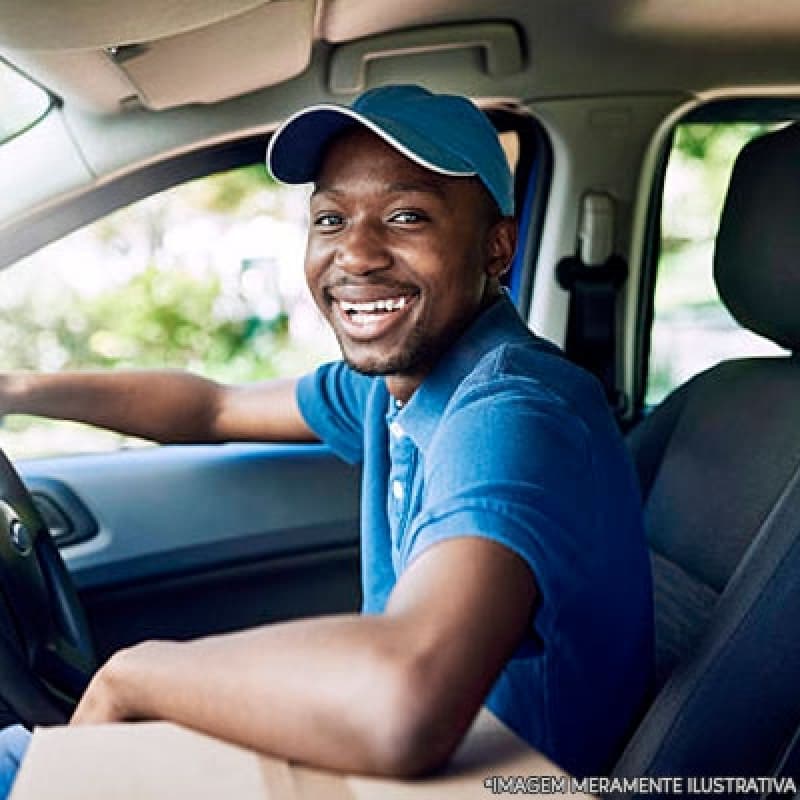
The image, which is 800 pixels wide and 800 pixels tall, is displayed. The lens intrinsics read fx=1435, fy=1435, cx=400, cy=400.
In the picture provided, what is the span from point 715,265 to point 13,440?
119cm

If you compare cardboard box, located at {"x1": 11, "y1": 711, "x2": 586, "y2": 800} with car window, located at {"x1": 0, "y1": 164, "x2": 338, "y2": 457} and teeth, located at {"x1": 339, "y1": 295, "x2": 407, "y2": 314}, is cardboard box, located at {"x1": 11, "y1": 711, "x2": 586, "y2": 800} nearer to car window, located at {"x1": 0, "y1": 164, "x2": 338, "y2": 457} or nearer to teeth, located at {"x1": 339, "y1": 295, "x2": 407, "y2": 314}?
teeth, located at {"x1": 339, "y1": 295, "x2": 407, "y2": 314}

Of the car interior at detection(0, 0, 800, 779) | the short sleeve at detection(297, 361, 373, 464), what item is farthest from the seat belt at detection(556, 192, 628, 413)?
the short sleeve at detection(297, 361, 373, 464)

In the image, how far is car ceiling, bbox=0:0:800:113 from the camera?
1770 mm

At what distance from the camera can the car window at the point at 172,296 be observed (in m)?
2.41

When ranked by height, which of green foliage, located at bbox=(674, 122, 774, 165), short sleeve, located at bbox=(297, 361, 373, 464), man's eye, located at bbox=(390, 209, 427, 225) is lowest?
short sleeve, located at bbox=(297, 361, 373, 464)

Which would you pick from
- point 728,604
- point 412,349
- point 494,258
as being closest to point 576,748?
point 728,604

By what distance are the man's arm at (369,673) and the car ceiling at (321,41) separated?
0.83 metres

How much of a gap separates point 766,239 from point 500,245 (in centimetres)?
44

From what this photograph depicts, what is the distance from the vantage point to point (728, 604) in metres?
1.62

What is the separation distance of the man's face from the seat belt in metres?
1.04

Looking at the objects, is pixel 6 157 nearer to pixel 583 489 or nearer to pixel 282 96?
pixel 282 96

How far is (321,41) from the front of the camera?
222 centimetres

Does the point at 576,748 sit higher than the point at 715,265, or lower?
lower

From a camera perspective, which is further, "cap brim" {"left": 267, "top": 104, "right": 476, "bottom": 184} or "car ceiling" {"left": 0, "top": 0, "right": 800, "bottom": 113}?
"car ceiling" {"left": 0, "top": 0, "right": 800, "bottom": 113}
